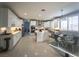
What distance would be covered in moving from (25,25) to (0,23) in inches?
22.5

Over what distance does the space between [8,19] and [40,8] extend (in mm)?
903

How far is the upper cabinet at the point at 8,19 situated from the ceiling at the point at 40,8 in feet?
0.52

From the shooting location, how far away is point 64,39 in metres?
2.91

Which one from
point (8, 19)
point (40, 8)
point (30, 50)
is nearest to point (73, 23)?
point (40, 8)

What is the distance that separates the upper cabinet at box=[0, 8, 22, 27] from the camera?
2.82m

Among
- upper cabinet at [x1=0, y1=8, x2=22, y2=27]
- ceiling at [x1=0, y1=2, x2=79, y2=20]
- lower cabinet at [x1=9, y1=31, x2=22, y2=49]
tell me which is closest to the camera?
ceiling at [x1=0, y1=2, x2=79, y2=20]

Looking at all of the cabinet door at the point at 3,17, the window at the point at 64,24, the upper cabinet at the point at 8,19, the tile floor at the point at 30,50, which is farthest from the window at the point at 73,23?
the cabinet door at the point at 3,17

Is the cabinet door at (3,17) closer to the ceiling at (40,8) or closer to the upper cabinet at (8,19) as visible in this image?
the upper cabinet at (8,19)

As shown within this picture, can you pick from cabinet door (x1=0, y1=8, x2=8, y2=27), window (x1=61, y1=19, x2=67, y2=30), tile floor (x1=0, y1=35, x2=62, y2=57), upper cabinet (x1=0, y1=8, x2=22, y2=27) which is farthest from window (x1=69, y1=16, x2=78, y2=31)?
cabinet door (x1=0, y1=8, x2=8, y2=27)

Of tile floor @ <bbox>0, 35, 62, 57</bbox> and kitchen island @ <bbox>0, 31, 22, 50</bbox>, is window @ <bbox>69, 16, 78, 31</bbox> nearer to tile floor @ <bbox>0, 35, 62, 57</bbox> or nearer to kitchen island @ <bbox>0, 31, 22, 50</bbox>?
tile floor @ <bbox>0, 35, 62, 57</bbox>

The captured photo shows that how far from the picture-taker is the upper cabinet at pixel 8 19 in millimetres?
2825

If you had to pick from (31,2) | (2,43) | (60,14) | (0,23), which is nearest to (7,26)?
(0,23)

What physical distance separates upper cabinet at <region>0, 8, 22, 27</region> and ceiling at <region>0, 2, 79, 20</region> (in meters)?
0.16

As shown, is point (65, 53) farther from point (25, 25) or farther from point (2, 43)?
point (2, 43)
